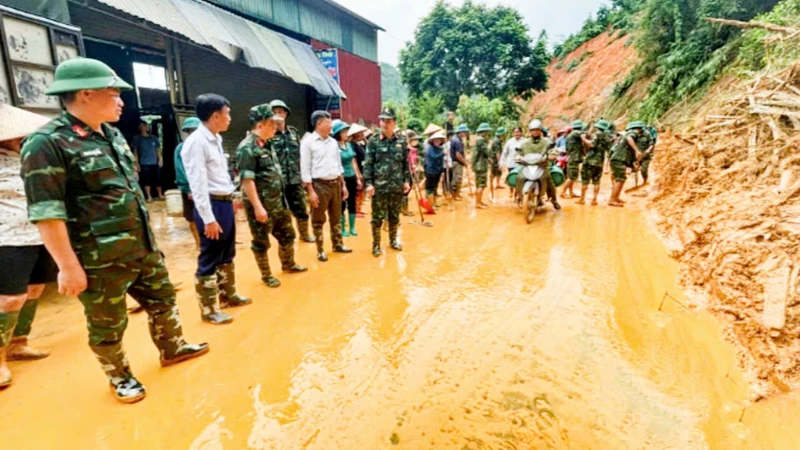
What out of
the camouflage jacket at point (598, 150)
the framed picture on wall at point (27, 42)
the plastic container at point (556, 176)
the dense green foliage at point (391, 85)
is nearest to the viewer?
the framed picture on wall at point (27, 42)

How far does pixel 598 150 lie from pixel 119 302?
805cm

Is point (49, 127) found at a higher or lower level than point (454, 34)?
lower

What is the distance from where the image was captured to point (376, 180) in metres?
5.14

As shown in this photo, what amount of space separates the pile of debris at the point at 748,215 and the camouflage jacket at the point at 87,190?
370cm

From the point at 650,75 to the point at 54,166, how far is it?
19.9m

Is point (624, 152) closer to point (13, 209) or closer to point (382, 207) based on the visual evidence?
point (382, 207)

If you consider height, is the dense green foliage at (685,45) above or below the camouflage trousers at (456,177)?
above

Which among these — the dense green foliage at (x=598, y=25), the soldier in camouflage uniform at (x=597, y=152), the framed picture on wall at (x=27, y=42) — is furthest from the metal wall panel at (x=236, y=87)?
the dense green foliage at (x=598, y=25)

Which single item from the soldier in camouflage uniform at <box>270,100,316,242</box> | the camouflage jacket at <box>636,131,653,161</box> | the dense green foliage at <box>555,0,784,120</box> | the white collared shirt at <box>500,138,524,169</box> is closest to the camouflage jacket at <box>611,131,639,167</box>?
the camouflage jacket at <box>636,131,653,161</box>

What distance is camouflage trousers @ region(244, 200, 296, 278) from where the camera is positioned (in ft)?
13.1

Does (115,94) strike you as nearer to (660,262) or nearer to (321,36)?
(660,262)

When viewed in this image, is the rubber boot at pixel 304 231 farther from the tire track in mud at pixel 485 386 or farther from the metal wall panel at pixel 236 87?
the metal wall panel at pixel 236 87

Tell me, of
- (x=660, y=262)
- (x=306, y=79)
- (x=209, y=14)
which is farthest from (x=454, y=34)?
(x=660, y=262)

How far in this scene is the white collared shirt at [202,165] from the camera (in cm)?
306
